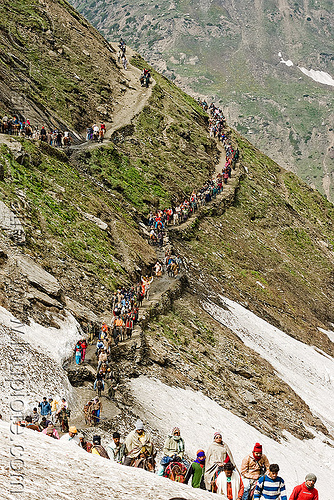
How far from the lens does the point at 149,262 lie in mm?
47750

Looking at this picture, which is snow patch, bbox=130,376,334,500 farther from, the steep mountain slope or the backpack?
the steep mountain slope

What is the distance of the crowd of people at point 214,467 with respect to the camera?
1363 cm

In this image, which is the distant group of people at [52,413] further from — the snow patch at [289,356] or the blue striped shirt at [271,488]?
the snow patch at [289,356]

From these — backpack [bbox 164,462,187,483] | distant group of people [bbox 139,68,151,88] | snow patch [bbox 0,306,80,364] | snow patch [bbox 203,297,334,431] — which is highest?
distant group of people [bbox 139,68,151,88]

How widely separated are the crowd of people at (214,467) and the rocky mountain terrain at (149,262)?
17.5 feet

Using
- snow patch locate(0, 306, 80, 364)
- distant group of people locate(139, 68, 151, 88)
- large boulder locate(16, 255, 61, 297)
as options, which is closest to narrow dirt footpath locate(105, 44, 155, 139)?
distant group of people locate(139, 68, 151, 88)

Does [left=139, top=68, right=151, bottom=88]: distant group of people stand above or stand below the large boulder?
above

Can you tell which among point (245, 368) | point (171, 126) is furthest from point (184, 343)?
point (171, 126)

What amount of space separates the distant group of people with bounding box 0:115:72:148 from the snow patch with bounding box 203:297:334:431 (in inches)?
780

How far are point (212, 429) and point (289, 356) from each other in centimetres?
2053

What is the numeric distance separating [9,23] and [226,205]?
32.3m

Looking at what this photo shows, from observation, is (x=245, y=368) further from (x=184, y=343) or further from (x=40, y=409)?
(x=40, y=409)

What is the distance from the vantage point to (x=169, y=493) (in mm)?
13883

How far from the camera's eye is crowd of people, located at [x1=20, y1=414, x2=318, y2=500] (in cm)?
1363
